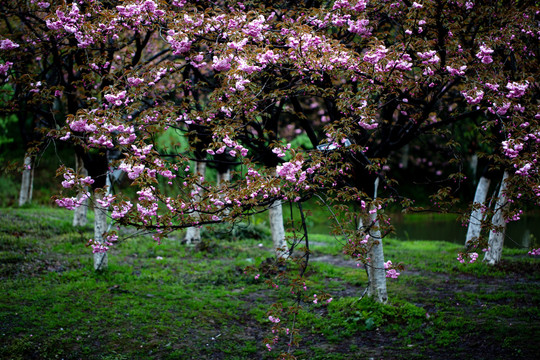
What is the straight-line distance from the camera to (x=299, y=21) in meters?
6.26

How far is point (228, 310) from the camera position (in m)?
7.64

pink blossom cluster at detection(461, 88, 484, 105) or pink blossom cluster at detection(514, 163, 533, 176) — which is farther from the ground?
pink blossom cluster at detection(461, 88, 484, 105)

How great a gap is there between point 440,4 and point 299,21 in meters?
1.88

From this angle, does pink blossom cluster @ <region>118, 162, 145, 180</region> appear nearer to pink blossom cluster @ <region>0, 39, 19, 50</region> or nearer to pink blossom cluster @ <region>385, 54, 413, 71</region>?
pink blossom cluster @ <region>0, 39, 19, 50</region>

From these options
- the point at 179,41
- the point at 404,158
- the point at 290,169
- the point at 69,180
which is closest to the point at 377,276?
the point at 290,169

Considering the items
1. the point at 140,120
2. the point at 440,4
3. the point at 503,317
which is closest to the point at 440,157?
the point at 503,317

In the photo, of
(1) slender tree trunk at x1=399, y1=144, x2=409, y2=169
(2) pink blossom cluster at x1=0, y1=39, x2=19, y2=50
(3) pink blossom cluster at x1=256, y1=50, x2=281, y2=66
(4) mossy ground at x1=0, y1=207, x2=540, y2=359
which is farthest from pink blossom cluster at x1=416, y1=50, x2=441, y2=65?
(1) slender tree trunk at x1=399, y1=144, x2=409, y2=169

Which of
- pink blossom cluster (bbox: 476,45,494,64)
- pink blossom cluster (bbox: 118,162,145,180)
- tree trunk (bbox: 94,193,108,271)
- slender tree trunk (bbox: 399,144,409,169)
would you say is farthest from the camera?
slender tree trunk (bbox: 399,144,409,169)

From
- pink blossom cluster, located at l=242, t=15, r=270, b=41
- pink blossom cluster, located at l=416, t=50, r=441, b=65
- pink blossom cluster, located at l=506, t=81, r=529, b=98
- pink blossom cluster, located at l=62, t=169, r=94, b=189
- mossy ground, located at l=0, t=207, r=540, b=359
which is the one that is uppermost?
pink blossom cluster, located at l=242, t=15, r=270, b=41

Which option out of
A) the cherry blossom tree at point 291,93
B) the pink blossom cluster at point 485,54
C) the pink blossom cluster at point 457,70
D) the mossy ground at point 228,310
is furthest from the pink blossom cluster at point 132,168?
the pink blossom cluster at point 485,54

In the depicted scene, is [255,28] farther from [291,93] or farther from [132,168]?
[132,168]

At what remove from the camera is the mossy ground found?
6066mm

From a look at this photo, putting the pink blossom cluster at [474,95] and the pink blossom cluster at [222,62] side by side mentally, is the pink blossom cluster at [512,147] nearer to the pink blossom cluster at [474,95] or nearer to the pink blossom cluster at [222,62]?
the pink blossom cluster at [474,95]

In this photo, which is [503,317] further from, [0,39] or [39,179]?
[39,179]
